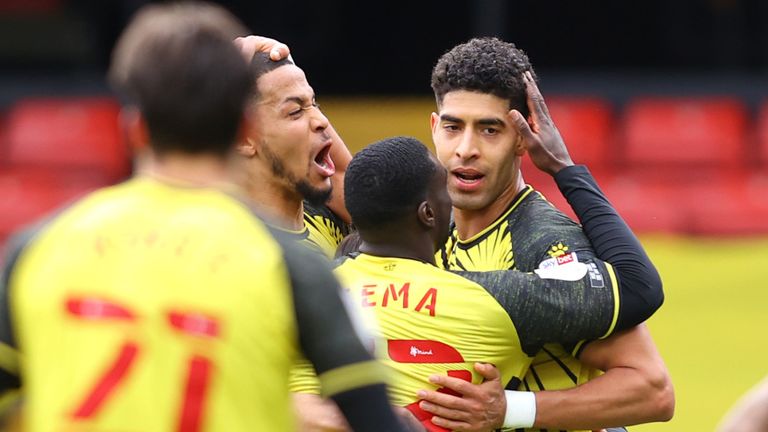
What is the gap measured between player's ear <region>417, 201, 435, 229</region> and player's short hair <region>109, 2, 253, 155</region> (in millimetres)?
1163

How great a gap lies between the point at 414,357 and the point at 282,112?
3.84ft

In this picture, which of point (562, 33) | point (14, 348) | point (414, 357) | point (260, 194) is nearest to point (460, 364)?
point (414, 357)

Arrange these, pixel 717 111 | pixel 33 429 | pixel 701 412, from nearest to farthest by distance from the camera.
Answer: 1. pixel 33 429
2. pixel 701 412
3. pixel 717 111

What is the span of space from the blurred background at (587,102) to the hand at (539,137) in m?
6.28

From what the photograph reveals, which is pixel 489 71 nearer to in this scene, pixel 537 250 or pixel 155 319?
pixel 537 250

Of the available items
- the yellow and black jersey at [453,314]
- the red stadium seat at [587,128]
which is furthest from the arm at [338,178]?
the red stadium seat at [587,128]

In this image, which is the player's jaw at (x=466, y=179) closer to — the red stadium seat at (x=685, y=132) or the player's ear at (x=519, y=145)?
the player's ear at (x=519, y=145)

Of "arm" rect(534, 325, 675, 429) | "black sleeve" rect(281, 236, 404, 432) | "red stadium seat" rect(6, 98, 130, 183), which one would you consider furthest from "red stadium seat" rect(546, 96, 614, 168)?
"black sleeve" rect(281, 236, 404, 432)

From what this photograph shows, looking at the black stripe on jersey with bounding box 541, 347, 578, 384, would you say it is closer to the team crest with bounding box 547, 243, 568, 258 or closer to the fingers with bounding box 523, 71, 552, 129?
the team crest with bounding box 547, 243, 568, 258

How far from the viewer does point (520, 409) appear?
3594 mm

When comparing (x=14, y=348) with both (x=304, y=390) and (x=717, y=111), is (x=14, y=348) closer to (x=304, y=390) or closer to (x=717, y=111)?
(x=304, y=390)

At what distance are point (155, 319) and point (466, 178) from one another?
6.29ft

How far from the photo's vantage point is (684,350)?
10211 mm

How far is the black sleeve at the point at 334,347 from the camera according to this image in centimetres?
232
